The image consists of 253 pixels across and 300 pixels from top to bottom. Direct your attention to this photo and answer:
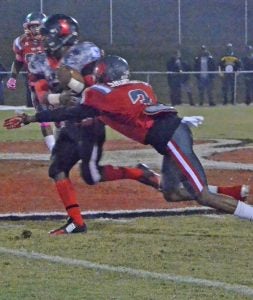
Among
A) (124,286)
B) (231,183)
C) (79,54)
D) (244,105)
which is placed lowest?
(244,105)

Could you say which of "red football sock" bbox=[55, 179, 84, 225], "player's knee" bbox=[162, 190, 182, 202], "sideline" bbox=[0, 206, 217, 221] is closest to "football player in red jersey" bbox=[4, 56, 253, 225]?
"player's knee" bbox=[162, 190, 182, 202]

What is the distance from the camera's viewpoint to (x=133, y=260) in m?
7.94

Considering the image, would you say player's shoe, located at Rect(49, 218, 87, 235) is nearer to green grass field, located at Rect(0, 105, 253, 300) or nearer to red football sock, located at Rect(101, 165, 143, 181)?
green grass field, located at Rect(0, 105, 253, 300)

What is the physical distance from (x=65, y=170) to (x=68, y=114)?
953mm

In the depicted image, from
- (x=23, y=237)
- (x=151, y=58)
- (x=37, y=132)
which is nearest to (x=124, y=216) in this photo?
(x=23, y=237)

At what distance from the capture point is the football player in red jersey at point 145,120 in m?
8.61

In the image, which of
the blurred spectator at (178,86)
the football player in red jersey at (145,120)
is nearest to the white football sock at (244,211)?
the football player in red jersey at (145,120)

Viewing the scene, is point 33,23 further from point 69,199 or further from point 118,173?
point 69,199

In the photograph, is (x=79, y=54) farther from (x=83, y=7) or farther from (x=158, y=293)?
(x=83, y=7)

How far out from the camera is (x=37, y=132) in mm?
21844

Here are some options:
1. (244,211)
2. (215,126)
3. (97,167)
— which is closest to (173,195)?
(244,211)

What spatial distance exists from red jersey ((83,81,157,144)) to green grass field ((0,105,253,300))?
0.87 m

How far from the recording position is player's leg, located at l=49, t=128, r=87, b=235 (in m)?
9.38

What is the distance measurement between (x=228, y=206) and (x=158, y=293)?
203 cm
